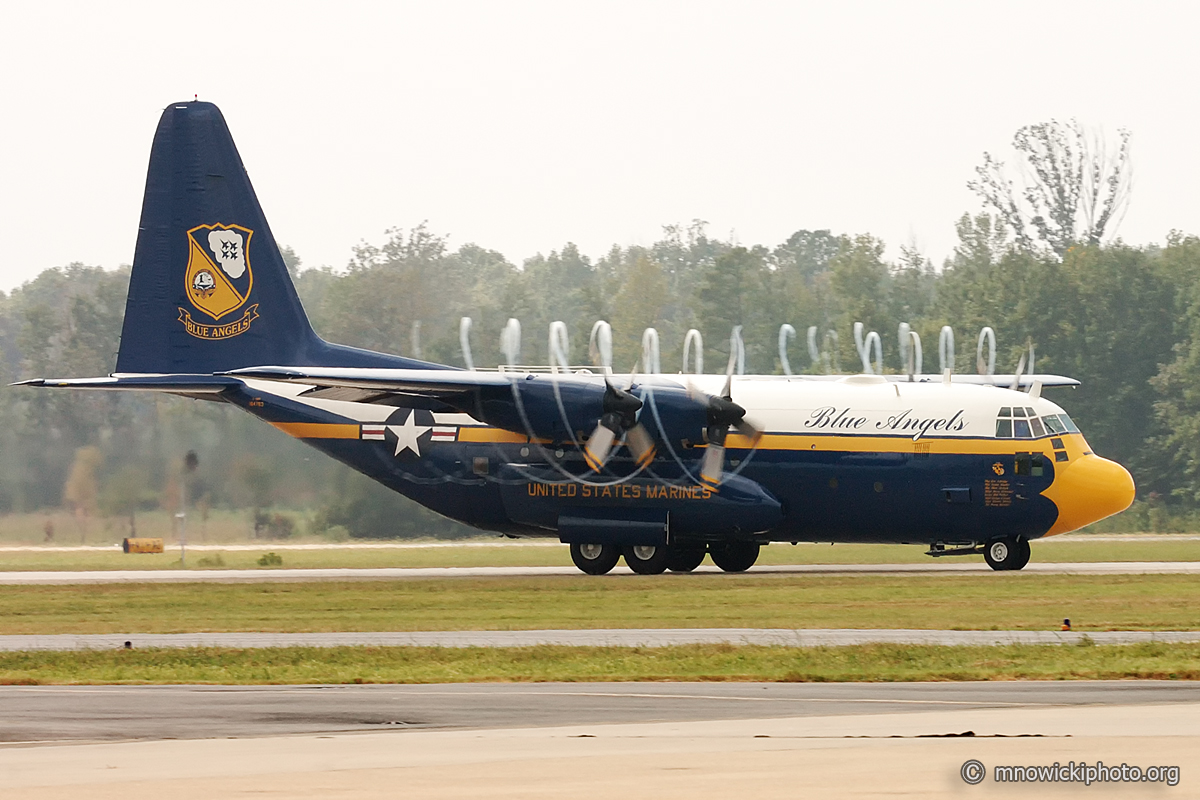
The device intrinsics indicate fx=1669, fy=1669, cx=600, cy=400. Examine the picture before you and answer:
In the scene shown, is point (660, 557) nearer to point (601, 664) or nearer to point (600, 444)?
point (600, 444)

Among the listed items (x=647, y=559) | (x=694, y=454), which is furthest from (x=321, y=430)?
(x=694, y=454)

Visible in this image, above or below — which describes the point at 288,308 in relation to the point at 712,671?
above

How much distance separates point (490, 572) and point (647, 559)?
14.5ft

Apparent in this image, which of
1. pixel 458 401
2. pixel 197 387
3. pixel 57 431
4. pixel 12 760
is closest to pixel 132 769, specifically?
pixel 12 760

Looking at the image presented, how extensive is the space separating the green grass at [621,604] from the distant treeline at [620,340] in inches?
430

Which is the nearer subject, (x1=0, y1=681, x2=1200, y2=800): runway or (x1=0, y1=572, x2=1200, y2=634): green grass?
(x1=0, y1=681, x2=1200, y2=800): runway

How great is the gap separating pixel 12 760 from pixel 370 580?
79.5 feet

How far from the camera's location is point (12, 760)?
40.9 ft

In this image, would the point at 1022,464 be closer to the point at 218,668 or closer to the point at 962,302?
the point at 218,668

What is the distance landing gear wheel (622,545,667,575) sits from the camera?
3669cm

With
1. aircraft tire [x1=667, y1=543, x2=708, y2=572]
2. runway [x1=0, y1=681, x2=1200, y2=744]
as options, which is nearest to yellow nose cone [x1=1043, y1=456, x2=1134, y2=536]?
aircraft tire [x1=667, y1=543, x2=708, y2=572]

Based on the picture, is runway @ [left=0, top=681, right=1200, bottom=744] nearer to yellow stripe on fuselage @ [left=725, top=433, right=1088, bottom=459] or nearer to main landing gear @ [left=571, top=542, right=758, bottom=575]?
yellow stripe on fuselage @ [left=725, top=433, right=1088, bottom=459]

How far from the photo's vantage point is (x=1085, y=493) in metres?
35.9

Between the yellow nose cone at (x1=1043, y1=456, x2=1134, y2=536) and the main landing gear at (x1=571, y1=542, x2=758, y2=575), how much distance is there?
6.76 metres
